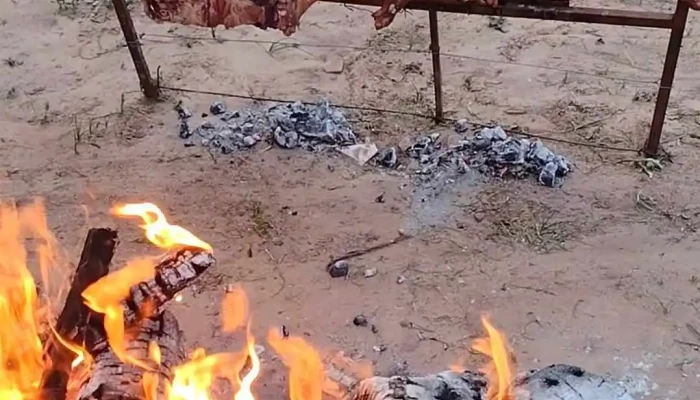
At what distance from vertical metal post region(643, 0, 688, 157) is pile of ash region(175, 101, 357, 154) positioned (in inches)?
54.1

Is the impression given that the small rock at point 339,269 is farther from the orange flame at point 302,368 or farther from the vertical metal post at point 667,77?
the vertical metal post at point 667,77

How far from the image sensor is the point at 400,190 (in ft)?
14.4

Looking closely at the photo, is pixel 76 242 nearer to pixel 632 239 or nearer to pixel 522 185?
pixel 522 185

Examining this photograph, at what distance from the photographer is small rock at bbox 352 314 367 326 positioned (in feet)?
11.8

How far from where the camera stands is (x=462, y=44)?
5848mm

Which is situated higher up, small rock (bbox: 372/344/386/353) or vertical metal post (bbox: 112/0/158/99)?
vertical metal post (bbox: 112/0/158/99)

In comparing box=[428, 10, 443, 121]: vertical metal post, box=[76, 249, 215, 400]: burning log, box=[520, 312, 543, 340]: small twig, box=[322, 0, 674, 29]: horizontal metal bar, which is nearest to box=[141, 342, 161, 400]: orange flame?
box=[76, 249, 215, 400]: burning log

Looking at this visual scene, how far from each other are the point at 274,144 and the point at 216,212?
0.58 meters

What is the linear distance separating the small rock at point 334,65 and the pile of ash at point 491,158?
3.37ft

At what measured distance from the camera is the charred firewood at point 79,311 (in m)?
2.59

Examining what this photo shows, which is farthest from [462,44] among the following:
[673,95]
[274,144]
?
[274,144]

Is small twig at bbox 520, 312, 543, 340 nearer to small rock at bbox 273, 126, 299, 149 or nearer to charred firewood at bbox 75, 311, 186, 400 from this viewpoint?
charred firewood at bbox 75, 311, 186, 400

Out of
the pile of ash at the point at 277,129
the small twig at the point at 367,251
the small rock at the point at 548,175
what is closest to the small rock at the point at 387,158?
the pile of ash at the point at 277,129

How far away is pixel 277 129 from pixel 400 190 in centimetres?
75
